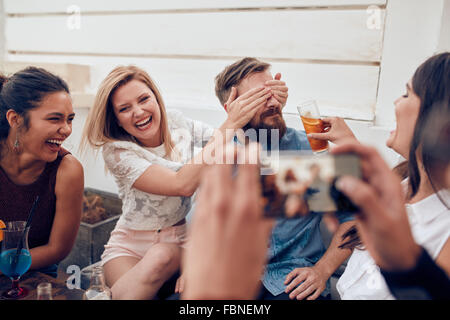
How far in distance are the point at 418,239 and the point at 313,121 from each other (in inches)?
16.1

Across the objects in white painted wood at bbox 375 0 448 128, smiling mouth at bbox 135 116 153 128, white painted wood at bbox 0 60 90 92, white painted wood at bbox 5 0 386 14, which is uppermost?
white painted wood at bbox 5 0 386 14

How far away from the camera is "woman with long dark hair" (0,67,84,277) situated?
93 centimetres

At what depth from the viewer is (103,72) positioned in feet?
4.52

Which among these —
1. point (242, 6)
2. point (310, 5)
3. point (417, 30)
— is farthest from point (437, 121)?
point (242, 6)

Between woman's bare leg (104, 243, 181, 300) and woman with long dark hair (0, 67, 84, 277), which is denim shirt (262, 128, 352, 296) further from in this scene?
woman with long dark hair (0, 67, 84, 277)

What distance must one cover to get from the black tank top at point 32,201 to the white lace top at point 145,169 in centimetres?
19

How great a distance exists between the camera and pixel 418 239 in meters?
0.59

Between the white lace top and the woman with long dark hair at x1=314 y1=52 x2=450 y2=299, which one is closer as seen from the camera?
the woman with long dark hair at x1=314 y1=52 x2=450 y2=299

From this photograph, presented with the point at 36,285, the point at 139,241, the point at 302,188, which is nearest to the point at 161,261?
the point at 139,241

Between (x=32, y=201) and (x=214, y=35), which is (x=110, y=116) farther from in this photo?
(x=214, y=35)

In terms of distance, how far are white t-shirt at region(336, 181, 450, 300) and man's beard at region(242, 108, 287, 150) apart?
0.44m

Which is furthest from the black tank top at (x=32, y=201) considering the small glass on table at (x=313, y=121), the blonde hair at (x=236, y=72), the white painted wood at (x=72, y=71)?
the small glass on table at (x=313, y=121)

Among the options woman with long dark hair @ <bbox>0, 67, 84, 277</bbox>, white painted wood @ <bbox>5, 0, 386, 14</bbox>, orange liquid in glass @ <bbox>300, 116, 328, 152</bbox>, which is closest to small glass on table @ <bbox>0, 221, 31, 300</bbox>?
woman with long dark hair @ <bbox>0, 67, 84, 277</bbox>
